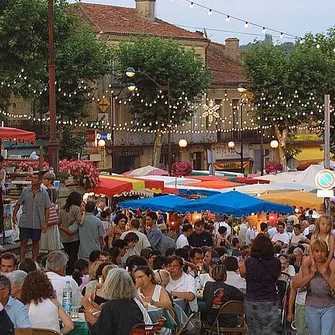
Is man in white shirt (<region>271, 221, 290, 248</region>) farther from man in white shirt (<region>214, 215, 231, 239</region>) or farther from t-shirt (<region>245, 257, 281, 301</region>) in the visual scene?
t-shirt (<region>245, 257, 281, 301</region>)

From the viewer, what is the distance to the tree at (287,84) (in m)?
59.6

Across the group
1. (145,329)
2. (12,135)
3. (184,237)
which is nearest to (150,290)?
(145,329)

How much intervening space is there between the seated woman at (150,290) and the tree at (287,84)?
1864 inches

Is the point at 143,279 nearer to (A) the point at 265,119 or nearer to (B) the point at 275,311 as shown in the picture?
(B) the point at 275,311

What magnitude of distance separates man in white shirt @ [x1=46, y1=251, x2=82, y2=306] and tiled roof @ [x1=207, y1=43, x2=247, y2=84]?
174ft

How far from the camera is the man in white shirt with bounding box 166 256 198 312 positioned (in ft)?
45.3

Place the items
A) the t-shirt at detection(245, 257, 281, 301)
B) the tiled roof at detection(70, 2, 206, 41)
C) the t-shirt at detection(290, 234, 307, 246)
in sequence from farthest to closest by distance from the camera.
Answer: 1. the tiled roof at detection(70, 2, 206, 41)
2. the t-shirt at detection(290, 234, 307, 246)
3. the t-shirt at detection(245, 257, 281, 301)

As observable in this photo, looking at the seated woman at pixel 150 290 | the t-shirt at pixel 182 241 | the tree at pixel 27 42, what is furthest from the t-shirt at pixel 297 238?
the tree at pixel 27 42

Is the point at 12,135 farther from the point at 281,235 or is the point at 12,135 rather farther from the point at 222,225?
the point at 222,225

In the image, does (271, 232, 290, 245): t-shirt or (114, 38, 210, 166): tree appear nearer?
(271, 232, 290, 245): t-shirt

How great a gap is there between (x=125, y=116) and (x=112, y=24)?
5222mm

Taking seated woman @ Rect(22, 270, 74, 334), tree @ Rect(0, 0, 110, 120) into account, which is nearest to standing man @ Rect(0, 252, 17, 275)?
seated woman @ Rect(22, 270, 74, 334)

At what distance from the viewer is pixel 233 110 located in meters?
67.1

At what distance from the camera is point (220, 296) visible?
1390 centimetres
